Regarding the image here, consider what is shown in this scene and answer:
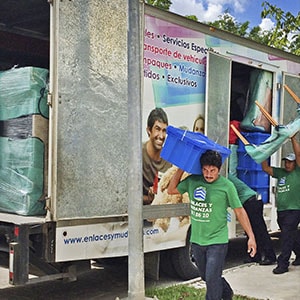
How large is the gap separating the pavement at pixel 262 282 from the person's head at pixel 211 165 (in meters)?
1.78

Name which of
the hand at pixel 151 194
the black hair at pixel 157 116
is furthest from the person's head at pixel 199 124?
the hand at pixel 151 194

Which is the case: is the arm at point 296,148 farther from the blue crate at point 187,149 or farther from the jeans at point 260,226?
the blue crate at point 187,149

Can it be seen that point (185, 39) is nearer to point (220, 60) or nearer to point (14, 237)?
point (220, 60)

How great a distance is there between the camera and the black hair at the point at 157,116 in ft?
19.8

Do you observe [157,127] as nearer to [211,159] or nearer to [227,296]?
[211,159]

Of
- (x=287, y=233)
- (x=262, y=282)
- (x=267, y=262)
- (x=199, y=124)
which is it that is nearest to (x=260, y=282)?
(x=262, y=282)

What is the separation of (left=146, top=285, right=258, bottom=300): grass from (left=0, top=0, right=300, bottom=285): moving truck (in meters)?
0.42

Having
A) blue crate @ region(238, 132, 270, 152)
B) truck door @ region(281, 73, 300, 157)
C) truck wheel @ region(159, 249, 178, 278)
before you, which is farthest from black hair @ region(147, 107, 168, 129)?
truck door @ region(281, 73, 300, 157)

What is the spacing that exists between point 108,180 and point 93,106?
75 cm

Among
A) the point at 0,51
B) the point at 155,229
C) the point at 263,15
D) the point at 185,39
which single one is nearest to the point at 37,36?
the point at 0,51

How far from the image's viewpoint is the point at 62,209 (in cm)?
502

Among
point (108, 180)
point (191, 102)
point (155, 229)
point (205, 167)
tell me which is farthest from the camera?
point (191, 102)

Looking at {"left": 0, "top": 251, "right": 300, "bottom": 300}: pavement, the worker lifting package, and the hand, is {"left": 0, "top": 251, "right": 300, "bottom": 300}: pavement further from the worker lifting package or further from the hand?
the hand

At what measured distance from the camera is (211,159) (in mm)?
4707
